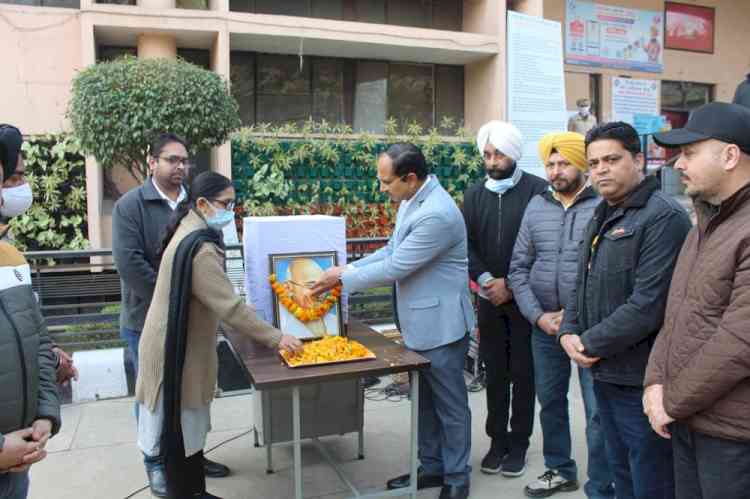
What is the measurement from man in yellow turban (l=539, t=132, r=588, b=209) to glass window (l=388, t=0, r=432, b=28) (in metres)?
8.68

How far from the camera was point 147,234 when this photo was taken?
351 centimetres

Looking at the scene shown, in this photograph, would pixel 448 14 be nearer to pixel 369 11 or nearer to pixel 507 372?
pixel 369 11

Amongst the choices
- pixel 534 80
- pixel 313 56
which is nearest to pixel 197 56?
pixel 313 56

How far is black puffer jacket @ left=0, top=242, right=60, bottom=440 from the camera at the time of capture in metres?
1.73

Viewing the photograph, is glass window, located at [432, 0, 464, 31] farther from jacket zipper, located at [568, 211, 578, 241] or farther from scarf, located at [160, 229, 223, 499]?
scarf, located at [160, 229, 223, 499]

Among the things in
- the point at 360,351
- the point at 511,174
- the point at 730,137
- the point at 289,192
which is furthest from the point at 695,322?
the point at 289,192

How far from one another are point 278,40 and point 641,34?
8106 millimetres

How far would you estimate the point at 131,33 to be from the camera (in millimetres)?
8602

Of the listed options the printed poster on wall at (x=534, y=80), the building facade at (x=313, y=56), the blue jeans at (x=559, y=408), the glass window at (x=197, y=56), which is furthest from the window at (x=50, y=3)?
the blue jeans at (x=559, y=408)

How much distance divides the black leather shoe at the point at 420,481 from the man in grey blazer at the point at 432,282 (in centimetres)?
14

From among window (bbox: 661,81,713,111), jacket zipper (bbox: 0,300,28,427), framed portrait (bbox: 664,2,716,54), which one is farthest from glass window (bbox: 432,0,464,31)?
jacket zipper (bbox: 0,300,28,427)

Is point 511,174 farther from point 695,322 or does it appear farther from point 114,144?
point 114,144

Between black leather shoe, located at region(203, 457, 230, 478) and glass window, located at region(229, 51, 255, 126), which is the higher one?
glass window, located at region(229, 51, 255, 126)

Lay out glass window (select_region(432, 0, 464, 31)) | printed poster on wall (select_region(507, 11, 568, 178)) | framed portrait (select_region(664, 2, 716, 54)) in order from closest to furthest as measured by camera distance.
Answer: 1. printed poster on wall (select_region(507, 11, 568, 178))
2. glass window (select_region(432, 0, 464, 31))
3. framed portrait (select_region(664, 2, 716, 54))
